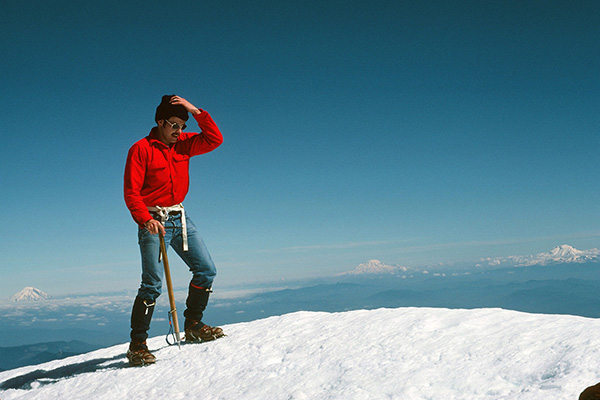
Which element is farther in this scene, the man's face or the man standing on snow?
the man's face

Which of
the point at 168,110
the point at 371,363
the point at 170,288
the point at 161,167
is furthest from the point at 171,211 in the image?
the point at 371,363

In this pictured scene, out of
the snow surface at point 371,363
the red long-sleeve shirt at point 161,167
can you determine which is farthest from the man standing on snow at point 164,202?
the snow surface at point 371,363

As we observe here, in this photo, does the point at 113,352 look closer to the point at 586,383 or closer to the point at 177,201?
the point at 177,201

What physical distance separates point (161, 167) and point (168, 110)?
76cm

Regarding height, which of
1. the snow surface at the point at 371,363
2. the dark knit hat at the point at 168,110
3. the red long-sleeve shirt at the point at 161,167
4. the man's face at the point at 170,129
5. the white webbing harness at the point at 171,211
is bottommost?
the snow surface at the point at 371,363

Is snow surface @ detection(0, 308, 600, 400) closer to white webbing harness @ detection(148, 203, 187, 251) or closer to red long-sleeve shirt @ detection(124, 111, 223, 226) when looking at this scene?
white webbing harness @ detection(148, 203, 187, 251)

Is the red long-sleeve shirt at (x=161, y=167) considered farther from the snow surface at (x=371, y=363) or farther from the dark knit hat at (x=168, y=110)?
the snow surface at (x=371, y=363)

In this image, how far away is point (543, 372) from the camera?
3393mm

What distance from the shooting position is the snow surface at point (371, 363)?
11.3 ft

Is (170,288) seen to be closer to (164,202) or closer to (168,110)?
(164,202)

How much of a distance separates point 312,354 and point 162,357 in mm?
2283

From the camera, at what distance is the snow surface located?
346cm

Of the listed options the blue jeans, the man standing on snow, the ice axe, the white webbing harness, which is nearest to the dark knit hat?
the man standing on snow

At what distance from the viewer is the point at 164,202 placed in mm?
5848
